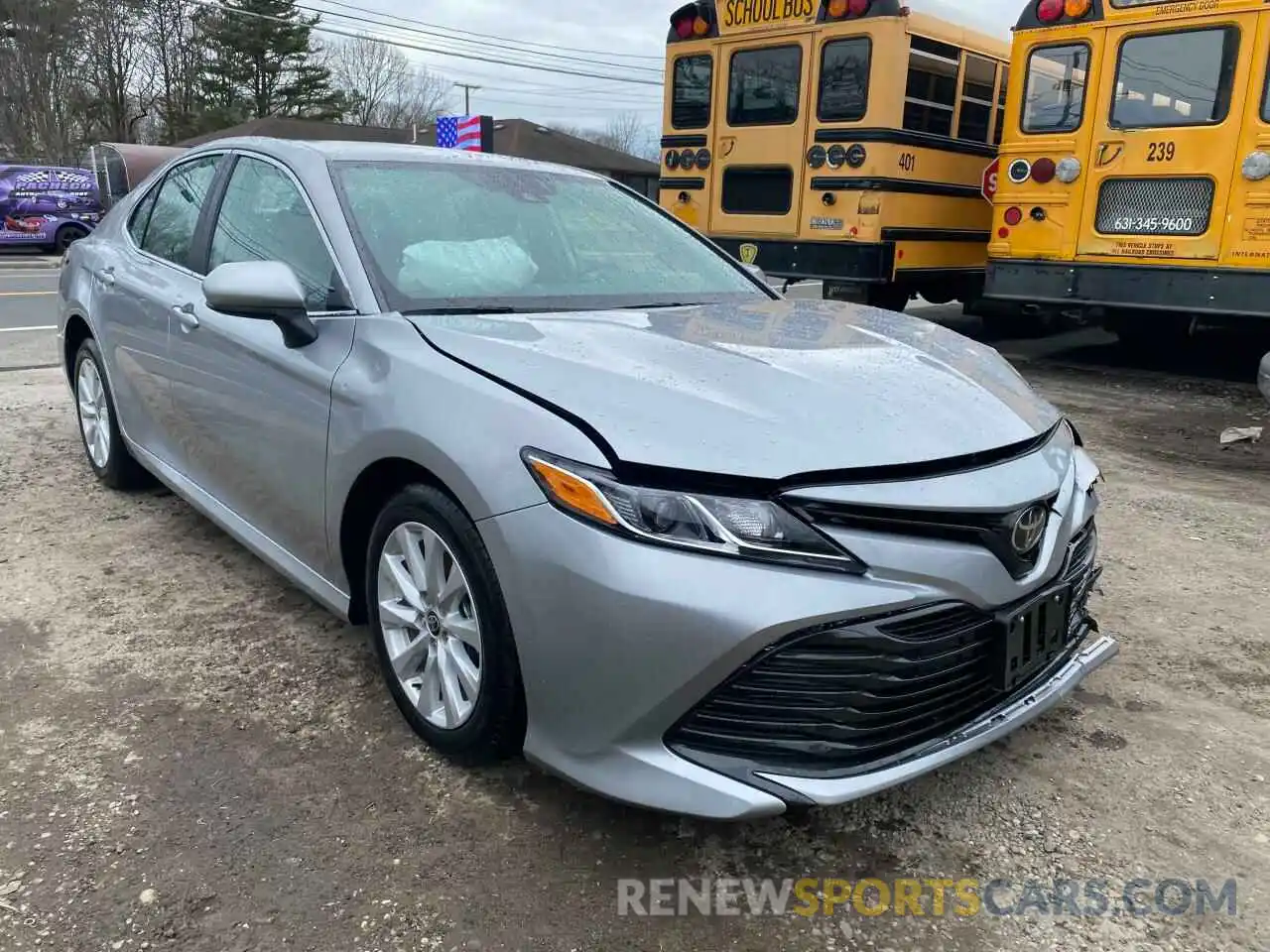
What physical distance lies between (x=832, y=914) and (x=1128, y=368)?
7664 millimetres

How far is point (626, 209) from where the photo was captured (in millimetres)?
3668

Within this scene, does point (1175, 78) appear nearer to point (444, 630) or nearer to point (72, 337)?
point (444, 630)

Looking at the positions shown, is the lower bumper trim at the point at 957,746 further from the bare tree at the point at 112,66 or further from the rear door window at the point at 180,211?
the bare tree at the point at 112,66

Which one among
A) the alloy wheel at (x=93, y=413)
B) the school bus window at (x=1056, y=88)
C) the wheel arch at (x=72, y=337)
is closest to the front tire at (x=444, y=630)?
the alloy wheel at (x=93, y=413)

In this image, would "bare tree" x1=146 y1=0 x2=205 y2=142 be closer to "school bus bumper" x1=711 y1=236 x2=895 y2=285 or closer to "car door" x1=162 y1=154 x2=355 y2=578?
"school bus bumper" x1=711 y1=236 x2=895 y2=285

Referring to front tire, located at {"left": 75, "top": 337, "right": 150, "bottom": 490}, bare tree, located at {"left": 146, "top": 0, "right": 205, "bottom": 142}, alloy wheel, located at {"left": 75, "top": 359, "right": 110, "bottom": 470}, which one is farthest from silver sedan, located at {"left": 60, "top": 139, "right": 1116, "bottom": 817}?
bare tree, located at {"left": 146, "top": 0, "right": 205, "bottom": 142}

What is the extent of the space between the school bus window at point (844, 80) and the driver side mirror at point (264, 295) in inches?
245

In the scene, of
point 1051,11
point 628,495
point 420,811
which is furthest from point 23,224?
point 628,495

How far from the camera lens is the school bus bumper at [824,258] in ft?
26.2

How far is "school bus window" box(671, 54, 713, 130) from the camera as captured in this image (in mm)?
8883

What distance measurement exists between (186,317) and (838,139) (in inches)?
235

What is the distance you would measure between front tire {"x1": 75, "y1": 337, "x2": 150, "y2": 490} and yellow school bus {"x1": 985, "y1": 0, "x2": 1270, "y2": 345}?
6242mm

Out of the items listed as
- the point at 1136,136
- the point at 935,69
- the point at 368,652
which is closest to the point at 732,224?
the point at 935,69

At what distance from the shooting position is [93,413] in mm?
4594
